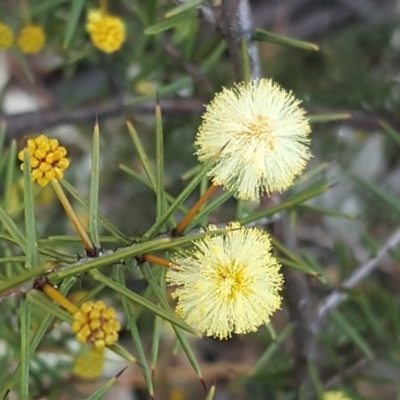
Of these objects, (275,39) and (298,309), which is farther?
(298,309)

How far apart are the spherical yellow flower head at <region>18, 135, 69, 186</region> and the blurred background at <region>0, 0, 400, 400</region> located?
5.6 inches

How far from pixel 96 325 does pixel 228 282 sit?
0.06 m

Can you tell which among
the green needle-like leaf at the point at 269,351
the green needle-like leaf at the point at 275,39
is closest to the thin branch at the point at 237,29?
the green needle-like leaf at the point at 275,39

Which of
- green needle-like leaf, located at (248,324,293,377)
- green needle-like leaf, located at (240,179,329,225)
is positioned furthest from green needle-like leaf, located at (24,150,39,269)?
green needle-like leaf, located at (248,324,293,377)

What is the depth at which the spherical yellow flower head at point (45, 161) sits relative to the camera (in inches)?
10.8

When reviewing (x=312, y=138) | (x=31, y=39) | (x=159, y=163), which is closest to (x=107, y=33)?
(x=31, y=39)

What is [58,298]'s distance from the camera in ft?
0.87

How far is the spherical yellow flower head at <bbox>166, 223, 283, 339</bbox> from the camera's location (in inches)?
11.0

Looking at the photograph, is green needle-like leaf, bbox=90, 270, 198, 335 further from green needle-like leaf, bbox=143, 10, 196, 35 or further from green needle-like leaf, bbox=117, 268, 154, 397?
green needle-like leaf, bbox=143, 10, 196, 35

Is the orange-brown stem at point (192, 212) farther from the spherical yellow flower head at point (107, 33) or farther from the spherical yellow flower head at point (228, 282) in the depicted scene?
the spherical yellow flower head at point (107, 33)

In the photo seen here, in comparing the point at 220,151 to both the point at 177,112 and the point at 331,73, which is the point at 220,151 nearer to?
the point at 177,112

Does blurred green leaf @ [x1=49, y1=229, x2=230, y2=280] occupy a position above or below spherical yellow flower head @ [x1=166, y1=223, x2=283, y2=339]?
above

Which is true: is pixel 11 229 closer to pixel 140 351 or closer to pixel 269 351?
pixel 140 351

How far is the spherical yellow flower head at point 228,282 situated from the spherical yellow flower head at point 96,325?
0.15 ft
